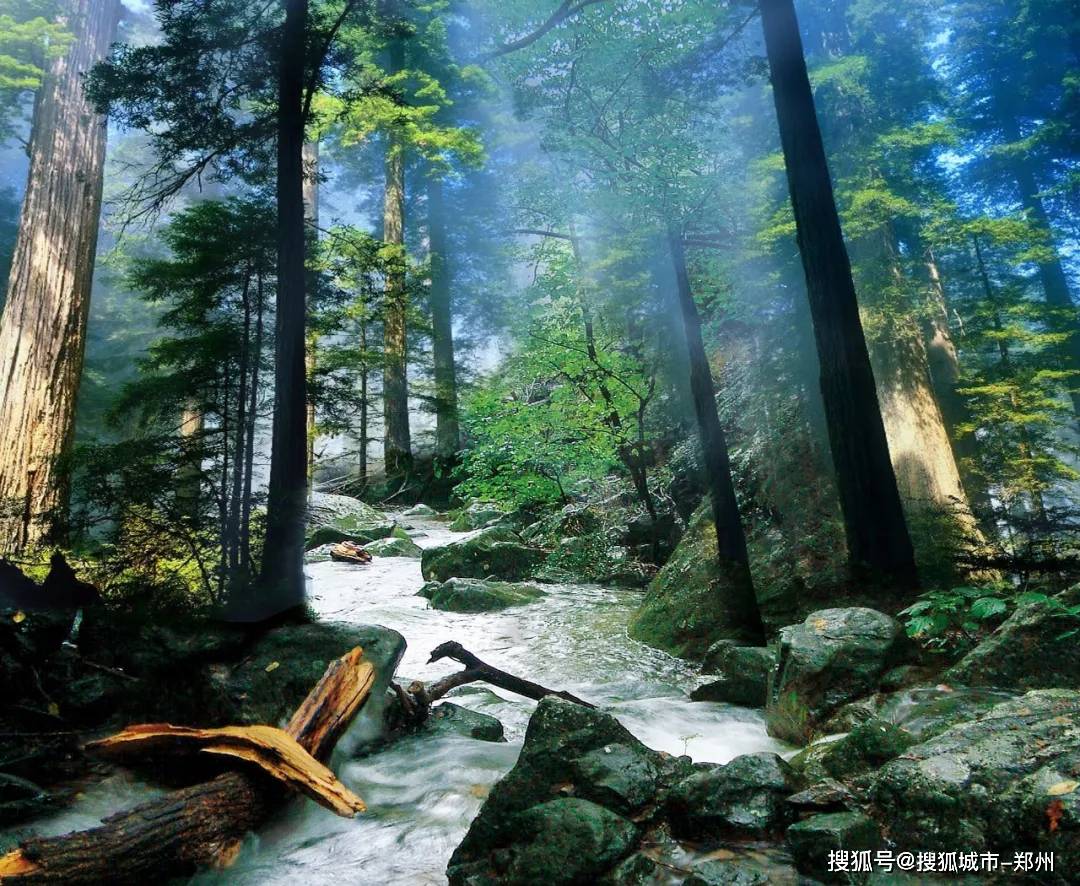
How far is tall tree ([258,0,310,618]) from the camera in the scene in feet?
18.1

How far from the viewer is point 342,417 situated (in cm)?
737

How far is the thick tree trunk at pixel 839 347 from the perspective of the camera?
591 cm

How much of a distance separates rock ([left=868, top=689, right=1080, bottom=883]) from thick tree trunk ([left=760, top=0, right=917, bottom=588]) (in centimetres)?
371

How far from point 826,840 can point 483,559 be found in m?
10.6

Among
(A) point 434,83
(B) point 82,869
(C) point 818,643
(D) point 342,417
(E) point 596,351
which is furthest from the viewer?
(A) point 434,83

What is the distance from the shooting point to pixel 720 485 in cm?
846

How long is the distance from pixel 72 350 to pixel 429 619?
18.9 ft

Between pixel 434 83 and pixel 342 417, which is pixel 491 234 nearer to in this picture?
pixel 434 83

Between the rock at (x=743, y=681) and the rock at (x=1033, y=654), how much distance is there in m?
1.77

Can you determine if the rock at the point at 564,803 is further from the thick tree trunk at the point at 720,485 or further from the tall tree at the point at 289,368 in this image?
the thick tree trunk at the point at 720,485

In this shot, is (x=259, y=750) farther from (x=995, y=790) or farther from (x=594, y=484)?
(x=594, y=484)

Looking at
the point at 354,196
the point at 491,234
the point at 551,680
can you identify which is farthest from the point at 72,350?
the point at 354,196

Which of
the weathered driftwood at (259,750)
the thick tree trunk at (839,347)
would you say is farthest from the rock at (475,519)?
the weathered driftwood at (259,750)

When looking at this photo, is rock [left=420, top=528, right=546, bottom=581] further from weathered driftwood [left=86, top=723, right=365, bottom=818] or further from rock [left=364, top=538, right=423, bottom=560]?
weathered driftwood [left=86, top=723, right=365, bottom=818]
